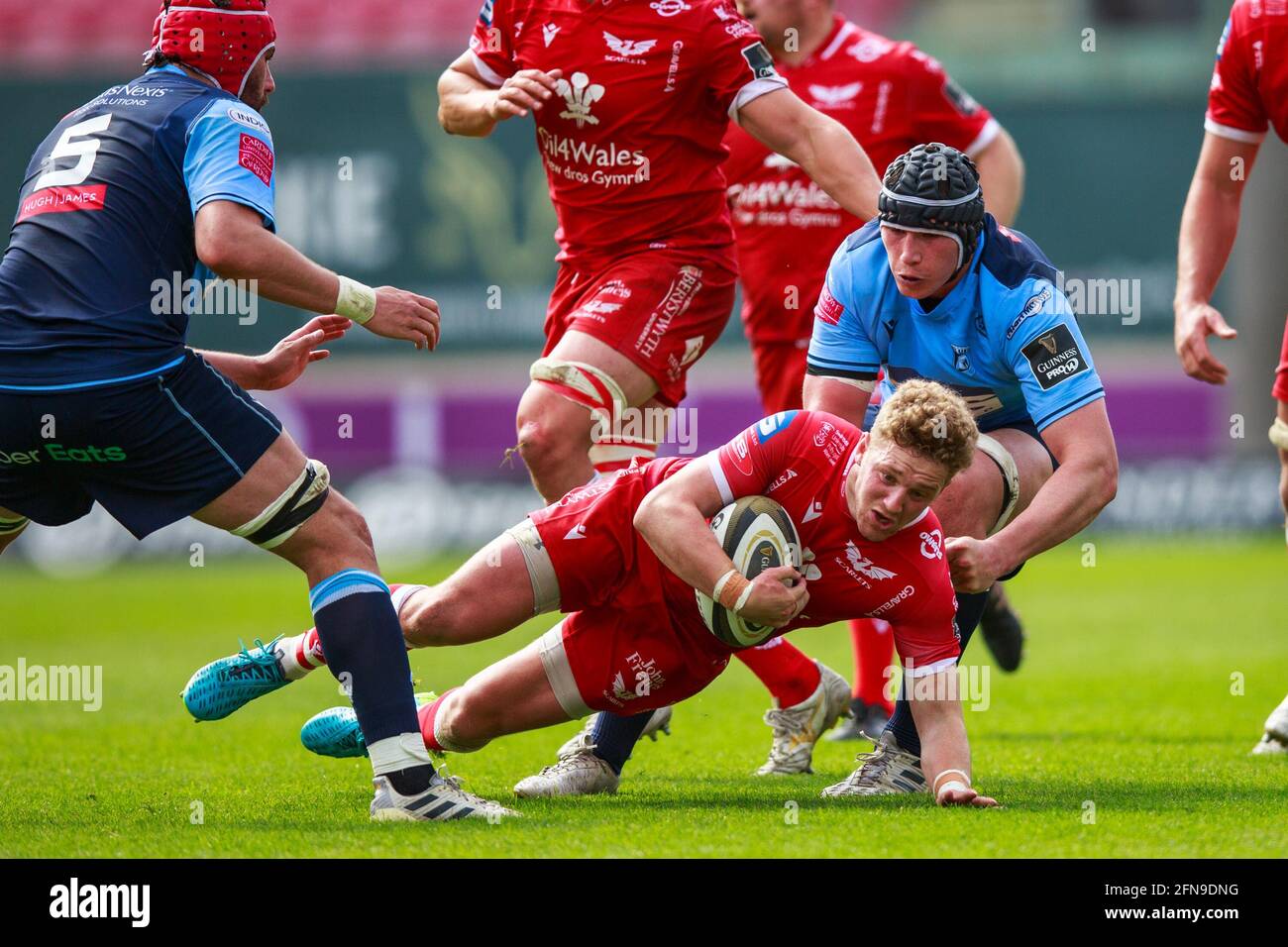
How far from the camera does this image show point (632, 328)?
6.29 metres

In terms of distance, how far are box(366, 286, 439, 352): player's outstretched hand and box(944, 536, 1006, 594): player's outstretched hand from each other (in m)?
1.63

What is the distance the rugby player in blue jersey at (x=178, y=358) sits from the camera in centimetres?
462

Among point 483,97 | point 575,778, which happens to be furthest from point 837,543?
point 483,97

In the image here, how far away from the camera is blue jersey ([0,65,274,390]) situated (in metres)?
4.64

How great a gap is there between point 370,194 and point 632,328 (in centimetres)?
1342

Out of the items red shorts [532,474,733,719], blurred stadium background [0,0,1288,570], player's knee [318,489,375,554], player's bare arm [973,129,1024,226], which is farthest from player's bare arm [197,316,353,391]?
blurred stadium background [0,0,1288,570]

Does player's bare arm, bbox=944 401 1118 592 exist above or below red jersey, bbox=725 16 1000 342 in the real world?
below

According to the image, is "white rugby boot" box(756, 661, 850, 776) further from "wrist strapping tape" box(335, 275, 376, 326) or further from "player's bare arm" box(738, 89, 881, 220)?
"wrist strapping tape" box(335, 275, 376, 326)

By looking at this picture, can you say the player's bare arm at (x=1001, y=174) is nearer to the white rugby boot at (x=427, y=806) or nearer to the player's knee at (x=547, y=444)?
the player's knee at (x=547, y=444)

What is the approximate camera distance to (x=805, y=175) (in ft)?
25.0

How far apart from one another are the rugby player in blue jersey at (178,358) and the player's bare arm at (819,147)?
1.84 m
